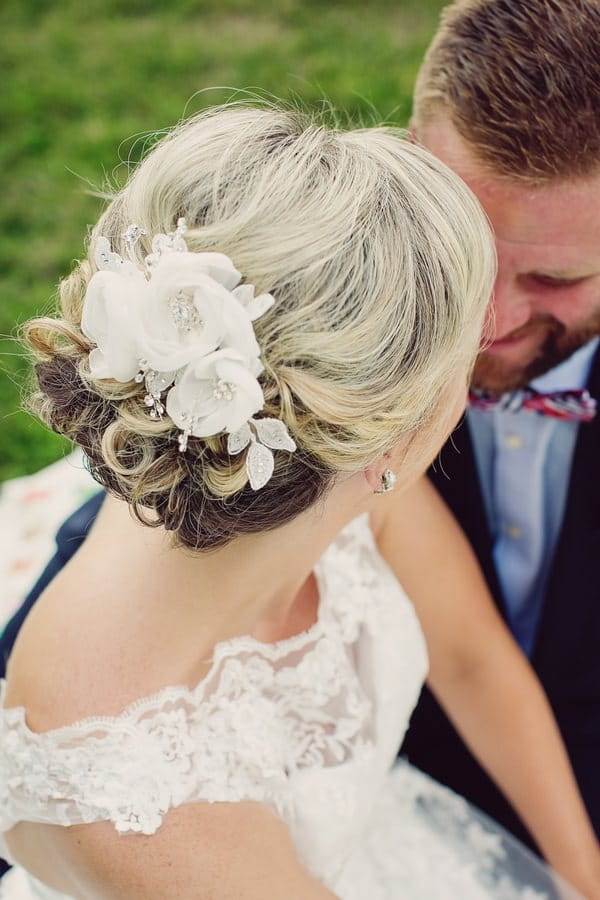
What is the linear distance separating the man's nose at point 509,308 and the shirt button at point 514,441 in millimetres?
442

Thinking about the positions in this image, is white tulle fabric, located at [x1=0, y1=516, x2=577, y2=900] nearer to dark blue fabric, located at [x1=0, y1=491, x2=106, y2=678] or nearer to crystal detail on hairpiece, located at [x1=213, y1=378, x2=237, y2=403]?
dark blue fabric, located at [x1=0, y1=491, x2=106, y2=678]

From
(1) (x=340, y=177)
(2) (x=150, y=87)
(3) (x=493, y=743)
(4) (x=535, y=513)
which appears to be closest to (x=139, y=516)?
(1) (x=340, y=177)

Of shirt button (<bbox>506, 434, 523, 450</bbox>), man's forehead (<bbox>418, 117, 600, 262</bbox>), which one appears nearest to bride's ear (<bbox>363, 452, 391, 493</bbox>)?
man's forehead (<bbox>418, 117, 600, 262</bbox>)

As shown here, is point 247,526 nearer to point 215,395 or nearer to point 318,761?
point 215,395

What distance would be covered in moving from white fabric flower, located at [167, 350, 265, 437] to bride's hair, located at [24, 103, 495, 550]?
0.17 feet

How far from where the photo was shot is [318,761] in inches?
74.9

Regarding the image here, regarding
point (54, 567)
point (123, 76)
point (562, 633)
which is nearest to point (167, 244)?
point (54, 567)

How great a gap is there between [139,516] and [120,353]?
29 cm

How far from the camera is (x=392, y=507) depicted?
7.20 feet

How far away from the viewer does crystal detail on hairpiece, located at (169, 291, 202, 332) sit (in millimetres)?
1276

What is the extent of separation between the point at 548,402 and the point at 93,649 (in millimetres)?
1342

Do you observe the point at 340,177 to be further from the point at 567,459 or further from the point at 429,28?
the point at 429,28

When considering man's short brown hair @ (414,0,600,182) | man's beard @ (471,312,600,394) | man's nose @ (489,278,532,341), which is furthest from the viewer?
man's beard @ (471,312,600,394)

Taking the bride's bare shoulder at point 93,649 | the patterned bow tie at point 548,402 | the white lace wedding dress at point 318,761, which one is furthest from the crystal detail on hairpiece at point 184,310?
the patterned bow tie at point 548,402
